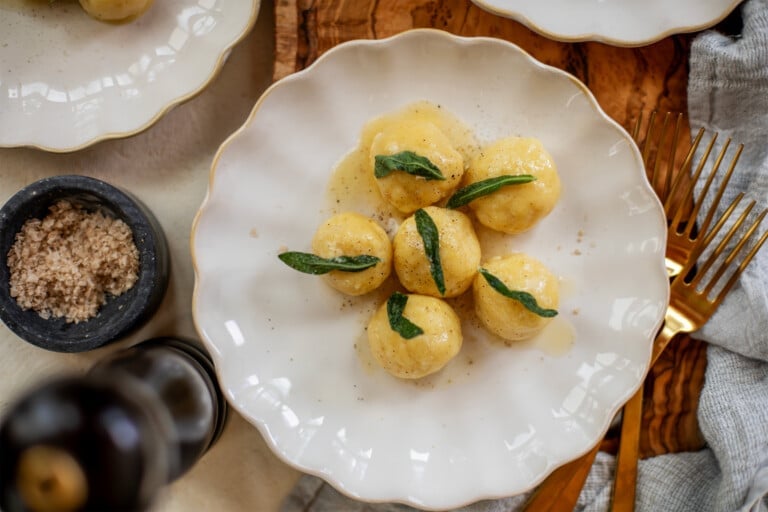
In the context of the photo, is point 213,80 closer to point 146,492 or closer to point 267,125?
point 267,125

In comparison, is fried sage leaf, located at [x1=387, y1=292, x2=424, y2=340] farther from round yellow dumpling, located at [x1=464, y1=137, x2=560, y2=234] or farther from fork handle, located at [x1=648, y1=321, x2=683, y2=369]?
fork handle, located at [x1=648, y1=321, x2=683, y2=369]

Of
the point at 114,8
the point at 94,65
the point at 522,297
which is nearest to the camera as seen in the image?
the point at 522,297

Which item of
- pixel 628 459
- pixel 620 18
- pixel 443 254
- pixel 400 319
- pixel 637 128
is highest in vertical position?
pixel 620 18

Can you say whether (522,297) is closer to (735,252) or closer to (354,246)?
(354,246)

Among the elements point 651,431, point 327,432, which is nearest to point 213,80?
point 327,432

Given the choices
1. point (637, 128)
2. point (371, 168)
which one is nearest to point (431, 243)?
point (371, 168)

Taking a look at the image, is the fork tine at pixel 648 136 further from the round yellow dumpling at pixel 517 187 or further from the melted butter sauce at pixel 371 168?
the melted butter sauce at pixel 371 168

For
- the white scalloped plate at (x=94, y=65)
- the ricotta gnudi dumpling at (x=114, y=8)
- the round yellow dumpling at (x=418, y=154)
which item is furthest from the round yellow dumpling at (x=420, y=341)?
the ricotta gnudi dumpling at (x=114, y=8)
